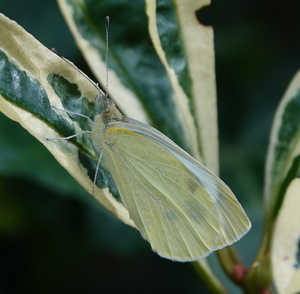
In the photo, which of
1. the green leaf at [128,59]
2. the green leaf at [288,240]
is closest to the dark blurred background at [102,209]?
the green leaf at [128,59]

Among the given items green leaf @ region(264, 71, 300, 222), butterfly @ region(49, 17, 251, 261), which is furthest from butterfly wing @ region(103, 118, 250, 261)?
green leaf @ region(264, 71, 300, 222)

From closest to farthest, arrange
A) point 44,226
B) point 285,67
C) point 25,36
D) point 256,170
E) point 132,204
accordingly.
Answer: point 25,36, point 132,204, point 44,226, point 256,170, point 285,67

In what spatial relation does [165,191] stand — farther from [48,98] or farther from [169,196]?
[48,98]

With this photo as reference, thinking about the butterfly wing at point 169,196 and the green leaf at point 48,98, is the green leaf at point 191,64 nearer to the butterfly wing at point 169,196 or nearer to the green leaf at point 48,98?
the butterfly wing at point 169,196

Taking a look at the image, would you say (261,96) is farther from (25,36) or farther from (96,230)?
(25,36)

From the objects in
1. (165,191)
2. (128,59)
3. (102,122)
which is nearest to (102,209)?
(165,191)

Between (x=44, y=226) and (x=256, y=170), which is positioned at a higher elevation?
(x=44, y=226)

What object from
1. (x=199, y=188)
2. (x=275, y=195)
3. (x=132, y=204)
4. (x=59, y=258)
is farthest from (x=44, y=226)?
(x=275, y=195)
